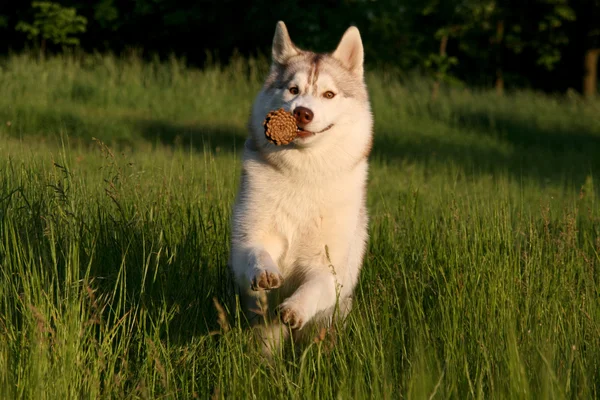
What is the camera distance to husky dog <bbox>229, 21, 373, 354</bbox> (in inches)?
174

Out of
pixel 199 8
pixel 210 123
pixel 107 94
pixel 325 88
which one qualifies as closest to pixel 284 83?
pixel 325 88

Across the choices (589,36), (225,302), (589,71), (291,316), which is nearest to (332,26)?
(589,36)

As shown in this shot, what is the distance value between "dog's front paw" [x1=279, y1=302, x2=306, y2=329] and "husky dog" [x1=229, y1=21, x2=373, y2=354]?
35 centimetres

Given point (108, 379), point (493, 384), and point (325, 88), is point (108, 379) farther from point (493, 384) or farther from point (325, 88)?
point (325, 88)

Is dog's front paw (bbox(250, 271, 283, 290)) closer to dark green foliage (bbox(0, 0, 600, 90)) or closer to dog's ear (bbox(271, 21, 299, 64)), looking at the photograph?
dog's ear (bbox(271, 21, 299, 64))

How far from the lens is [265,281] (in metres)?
3.87

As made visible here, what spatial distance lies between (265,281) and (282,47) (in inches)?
72.7

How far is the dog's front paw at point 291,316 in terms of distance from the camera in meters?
3.79

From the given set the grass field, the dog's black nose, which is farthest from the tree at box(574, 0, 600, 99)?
the dog's black nose

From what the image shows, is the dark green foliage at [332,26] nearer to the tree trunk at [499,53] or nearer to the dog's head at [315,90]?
the tree trunk at [499,53]

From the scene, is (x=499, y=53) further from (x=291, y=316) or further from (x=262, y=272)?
(x=291, y=316)

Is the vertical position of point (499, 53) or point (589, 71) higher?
point (589, 71)

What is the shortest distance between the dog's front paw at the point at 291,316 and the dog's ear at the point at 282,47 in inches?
73.9

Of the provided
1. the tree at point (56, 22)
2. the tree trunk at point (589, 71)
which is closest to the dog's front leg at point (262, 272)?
the tree at point (56, 22)
